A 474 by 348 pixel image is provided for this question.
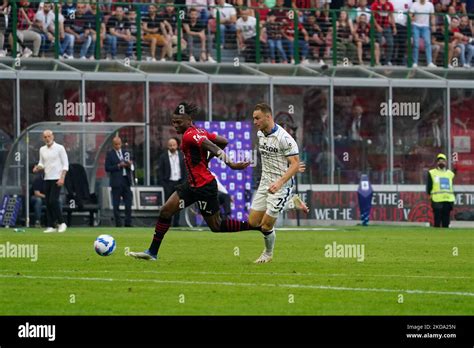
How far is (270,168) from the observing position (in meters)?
19.9

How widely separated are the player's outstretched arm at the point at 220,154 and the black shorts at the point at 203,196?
22.9 inches

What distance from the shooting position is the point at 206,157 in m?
19.6

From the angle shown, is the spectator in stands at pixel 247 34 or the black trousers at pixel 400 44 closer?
the spectator in stands at pixel 247 34

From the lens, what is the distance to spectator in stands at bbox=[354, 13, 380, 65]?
142 feet

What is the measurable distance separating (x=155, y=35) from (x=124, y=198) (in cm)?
699

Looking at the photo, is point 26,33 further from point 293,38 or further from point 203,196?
point 203,196

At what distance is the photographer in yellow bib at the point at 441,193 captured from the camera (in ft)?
123

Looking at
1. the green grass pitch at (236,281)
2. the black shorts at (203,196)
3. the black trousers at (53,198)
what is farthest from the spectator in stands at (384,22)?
the black shorts at (203,196)

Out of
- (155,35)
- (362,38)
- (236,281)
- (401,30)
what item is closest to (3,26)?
(155,35)

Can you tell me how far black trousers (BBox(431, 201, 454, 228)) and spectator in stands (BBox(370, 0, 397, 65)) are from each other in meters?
7.96

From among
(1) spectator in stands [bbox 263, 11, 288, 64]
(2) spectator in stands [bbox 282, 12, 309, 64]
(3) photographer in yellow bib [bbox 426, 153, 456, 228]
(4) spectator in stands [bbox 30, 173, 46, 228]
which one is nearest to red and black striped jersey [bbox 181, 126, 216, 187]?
(4) spectator in stands [bbox 30, 173, 46, 228]

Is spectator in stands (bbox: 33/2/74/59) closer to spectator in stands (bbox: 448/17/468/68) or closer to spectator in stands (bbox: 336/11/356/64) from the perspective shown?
spectator in stands (bbox: 336/11/356/64)

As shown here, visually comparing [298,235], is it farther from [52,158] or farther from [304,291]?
[304,291]

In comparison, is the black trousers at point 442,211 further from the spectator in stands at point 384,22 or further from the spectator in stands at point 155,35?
the spectator in stands at point 155,35
